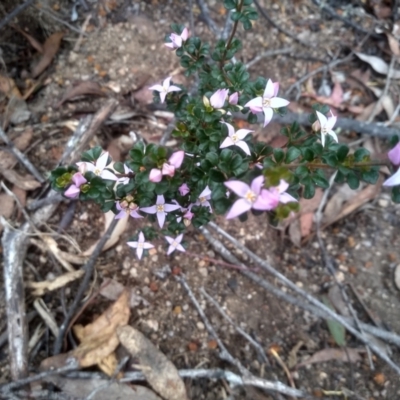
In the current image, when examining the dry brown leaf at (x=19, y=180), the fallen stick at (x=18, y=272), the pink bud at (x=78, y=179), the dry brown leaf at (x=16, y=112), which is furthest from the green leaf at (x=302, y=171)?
the dry brown leaf at (x=16, y=112)

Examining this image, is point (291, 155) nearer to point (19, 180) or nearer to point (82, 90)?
point (19, 180)

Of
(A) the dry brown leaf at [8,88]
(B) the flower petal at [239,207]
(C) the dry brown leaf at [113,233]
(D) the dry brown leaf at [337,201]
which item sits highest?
(B) the flower petal at [239,207]

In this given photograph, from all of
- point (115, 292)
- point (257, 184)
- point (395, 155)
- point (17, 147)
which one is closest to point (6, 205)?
point (17, 147)

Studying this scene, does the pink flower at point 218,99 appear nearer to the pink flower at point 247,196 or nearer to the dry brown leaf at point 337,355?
the pink flower at point 247,196

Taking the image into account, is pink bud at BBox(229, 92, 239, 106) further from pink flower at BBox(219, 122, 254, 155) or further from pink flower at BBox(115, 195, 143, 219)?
pink flower at BBox(115, 195, 143, 219)

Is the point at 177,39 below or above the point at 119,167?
above

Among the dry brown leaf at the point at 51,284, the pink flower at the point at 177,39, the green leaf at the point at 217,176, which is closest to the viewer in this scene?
the green leaf at the point at 217,176

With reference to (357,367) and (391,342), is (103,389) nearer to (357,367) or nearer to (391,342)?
(357,367)

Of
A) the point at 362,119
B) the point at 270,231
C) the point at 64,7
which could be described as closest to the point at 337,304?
the point at 270,231

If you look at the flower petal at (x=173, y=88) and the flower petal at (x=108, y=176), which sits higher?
the flower petal at (x=173, y=88)
